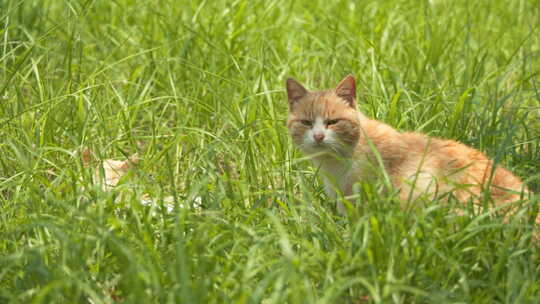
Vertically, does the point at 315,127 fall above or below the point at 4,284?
above

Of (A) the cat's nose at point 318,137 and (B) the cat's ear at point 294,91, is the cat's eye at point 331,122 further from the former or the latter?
(B) the cat's ear at point 294,91

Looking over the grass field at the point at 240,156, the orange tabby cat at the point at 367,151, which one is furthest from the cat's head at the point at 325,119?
the grass field at the point at 240,156

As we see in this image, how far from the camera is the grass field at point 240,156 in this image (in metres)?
2.81

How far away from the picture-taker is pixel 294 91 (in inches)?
165

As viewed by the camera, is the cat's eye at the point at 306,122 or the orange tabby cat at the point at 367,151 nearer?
the orange tabby cat at the point at 367,151

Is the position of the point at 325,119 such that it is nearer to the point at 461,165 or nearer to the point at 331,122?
the point at 331,122

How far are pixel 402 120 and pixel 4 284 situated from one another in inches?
91.0

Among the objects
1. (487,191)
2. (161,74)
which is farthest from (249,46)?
(487,191)

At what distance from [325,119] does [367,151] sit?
31 centimetres

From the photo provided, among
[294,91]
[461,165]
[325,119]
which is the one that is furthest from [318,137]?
[461,165]

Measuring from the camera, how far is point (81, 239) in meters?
2.84

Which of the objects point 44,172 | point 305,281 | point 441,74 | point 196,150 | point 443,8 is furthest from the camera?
point 443,8

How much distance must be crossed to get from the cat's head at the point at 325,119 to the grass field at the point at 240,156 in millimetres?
182

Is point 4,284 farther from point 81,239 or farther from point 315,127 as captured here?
point 315,127
